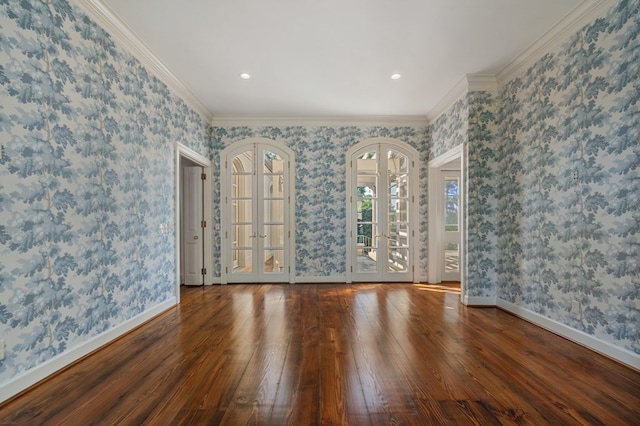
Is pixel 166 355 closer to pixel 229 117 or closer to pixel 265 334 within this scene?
pixel 265 334

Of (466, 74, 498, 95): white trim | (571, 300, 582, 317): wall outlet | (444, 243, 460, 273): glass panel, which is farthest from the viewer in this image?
(444, 243, 460, 273): glass panel

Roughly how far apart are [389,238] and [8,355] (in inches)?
184

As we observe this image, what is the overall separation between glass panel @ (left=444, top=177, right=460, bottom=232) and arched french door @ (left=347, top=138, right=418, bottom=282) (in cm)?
60

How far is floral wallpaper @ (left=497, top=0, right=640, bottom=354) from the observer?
7.02 feet

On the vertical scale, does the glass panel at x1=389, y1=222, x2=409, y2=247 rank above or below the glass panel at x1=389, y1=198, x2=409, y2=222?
below

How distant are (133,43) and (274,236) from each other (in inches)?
130

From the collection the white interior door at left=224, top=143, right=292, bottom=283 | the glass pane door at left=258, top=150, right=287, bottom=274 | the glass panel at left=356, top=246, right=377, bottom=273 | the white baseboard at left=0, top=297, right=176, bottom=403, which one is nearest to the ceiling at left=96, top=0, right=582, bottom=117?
the white interior door at left=224, top=143, right=292, bottom=283

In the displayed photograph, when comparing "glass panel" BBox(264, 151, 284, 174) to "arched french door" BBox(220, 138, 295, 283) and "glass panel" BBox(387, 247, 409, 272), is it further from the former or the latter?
"glass panel" BBox(387, 247, 409, 272)

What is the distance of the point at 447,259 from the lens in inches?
203

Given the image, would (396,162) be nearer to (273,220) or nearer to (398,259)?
(398,259)

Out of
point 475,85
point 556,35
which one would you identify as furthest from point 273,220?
point 556,35

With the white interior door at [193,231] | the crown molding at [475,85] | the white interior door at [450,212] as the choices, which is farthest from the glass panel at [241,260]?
the crown molding at [475,85]

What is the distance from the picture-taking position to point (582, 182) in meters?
2.48

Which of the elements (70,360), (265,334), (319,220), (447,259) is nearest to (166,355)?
(70,360)
